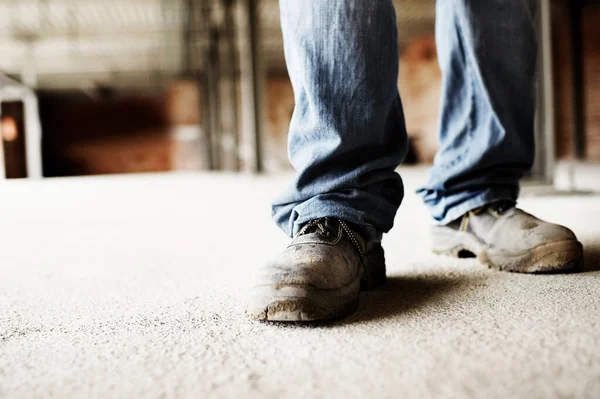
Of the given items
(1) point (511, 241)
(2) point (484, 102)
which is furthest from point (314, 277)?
(2) point (484, 102)

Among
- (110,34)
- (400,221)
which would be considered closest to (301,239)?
(400,221)

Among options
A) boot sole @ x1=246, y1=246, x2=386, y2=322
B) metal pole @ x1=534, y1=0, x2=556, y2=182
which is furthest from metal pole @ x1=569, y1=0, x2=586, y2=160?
boot sole @ x1=246, y1=246, x2=386, y2=322

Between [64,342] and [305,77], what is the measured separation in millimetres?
453

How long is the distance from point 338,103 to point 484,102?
0.36m

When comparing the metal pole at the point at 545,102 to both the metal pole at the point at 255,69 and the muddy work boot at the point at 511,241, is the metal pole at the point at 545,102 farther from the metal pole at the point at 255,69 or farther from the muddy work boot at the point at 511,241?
the metal pole at the point at 255,69

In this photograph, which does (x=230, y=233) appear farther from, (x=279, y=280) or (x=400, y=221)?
(x=279, y=280)

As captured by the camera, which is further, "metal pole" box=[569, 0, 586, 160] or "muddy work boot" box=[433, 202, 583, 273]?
"metal pole" box=[569, 0, 586, 160]

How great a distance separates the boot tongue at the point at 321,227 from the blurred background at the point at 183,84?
6.61 feet

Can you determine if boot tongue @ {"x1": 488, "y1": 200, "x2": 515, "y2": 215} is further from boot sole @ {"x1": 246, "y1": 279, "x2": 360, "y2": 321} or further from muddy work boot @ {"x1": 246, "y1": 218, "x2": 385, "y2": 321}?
boot sole @ {"x1": 246, "y1": 279, "x2": 360, "y2": 321}

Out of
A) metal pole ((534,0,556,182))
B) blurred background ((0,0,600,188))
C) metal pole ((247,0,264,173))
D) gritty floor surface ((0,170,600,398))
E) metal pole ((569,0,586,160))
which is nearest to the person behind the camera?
gritty floor surface ((0,170,600,398))

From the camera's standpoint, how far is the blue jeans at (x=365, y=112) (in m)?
0.74

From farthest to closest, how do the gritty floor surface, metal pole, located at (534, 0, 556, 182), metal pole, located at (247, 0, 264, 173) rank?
metal pole, located at (247, 0, 264, 173) → metal pole, located at (534, 0, 556, 182) → the gritty floor surface

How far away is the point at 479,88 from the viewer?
3.16ft

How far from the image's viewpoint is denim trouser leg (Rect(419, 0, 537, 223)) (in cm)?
93
